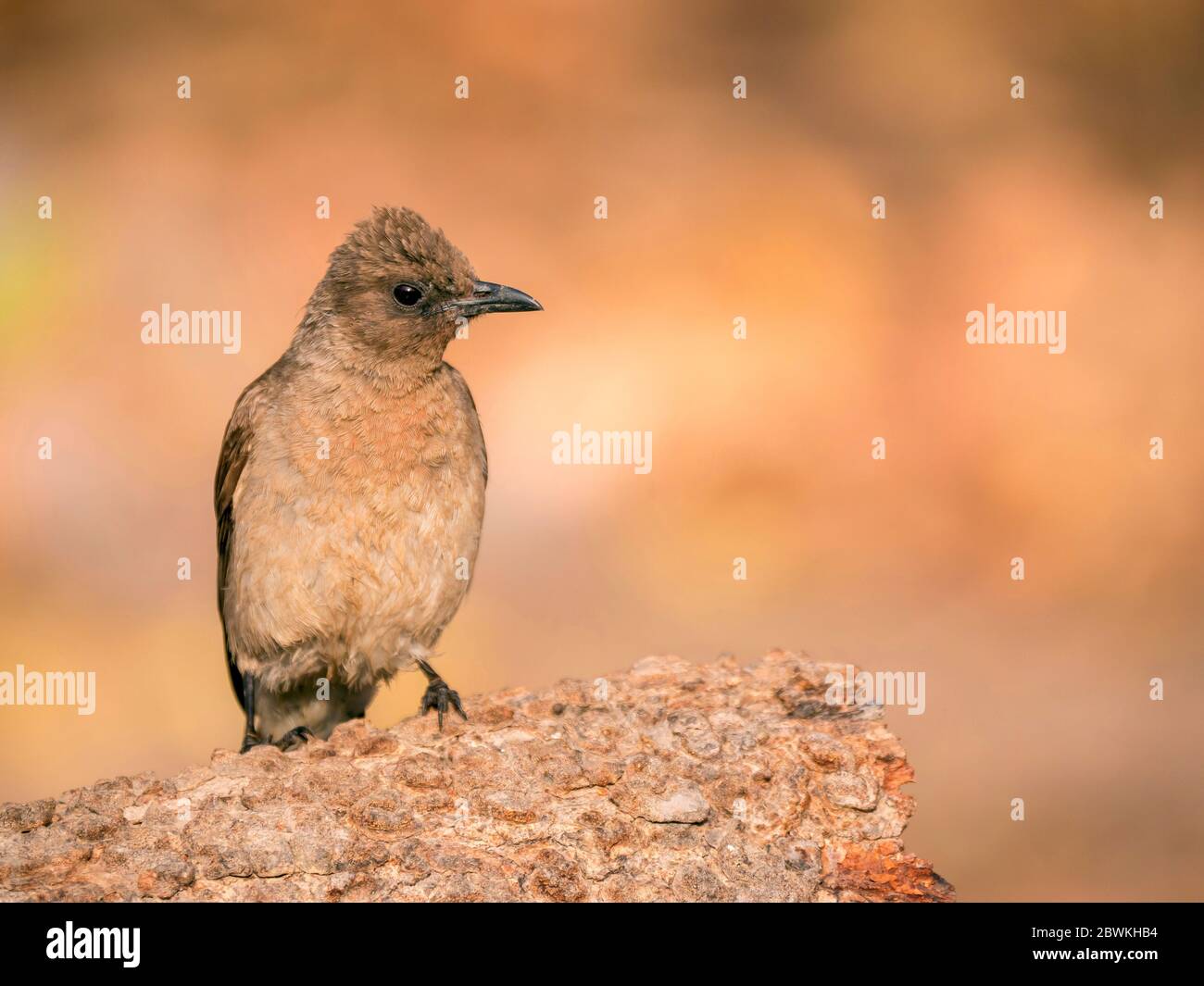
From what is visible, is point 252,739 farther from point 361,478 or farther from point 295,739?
point 361,478

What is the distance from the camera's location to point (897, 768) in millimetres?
5980

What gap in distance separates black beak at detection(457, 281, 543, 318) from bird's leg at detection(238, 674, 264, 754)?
8.16 ft

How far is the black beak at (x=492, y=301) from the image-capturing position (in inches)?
295

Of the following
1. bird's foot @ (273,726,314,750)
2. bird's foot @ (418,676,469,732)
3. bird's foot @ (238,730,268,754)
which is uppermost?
bird's foot @ (418,676,469,732)

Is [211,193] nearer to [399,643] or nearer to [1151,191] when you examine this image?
[399,643]

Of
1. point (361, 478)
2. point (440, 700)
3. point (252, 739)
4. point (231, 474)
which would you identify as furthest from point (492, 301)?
point (252, 739)

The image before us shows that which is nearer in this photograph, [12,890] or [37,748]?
[12,890]

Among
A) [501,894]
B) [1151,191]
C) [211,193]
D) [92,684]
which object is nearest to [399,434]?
[501,894]

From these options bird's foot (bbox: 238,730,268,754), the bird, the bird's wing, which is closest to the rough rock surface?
the bird

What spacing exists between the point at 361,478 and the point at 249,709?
68.9 inches

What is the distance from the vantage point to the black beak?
Result: 7492mm

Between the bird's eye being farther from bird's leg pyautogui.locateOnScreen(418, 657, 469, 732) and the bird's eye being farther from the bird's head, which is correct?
bird's leg pyautogui.locateOnScreen(418, 657, 469, 732)

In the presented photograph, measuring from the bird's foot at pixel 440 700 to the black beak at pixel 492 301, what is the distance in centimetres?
213
